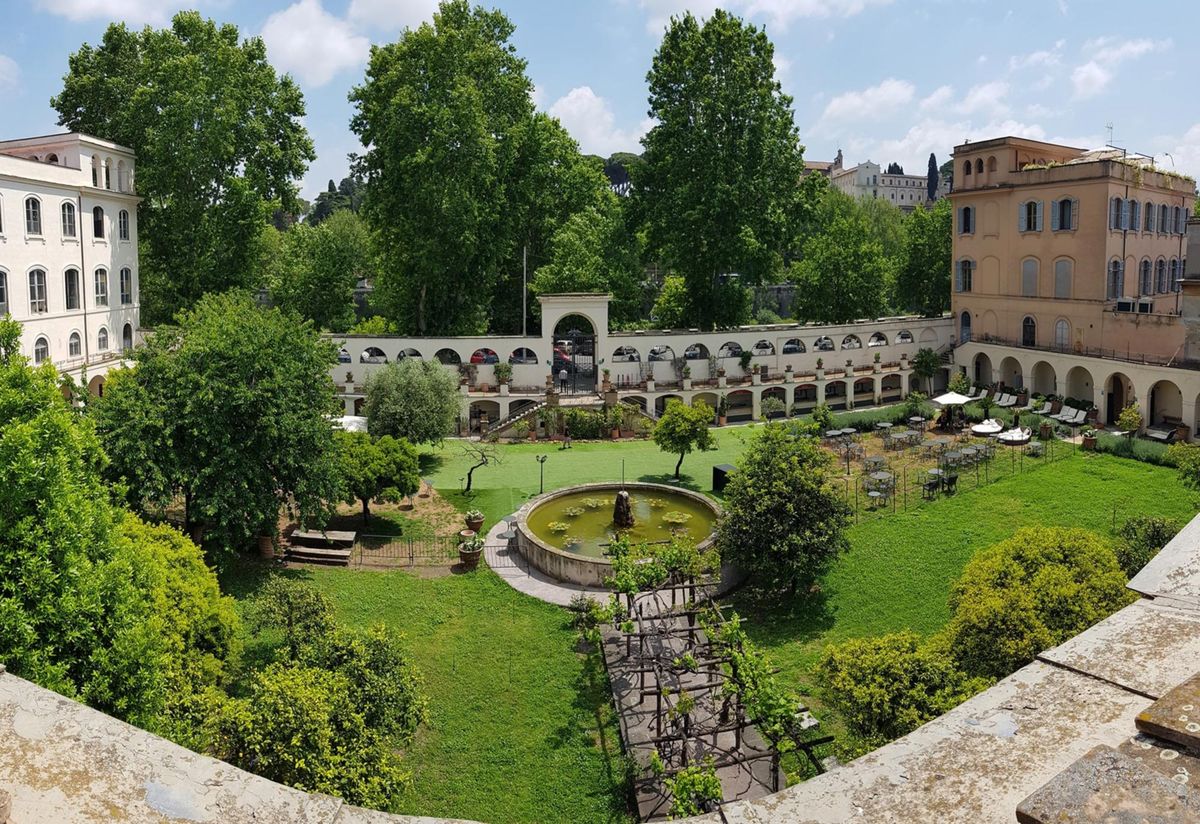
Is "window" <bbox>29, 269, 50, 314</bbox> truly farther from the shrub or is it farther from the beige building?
the beige building

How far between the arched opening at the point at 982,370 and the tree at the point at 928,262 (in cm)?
816

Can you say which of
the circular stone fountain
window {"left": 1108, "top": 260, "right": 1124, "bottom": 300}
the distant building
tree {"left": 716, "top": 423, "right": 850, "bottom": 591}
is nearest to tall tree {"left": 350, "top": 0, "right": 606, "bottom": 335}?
the distant building

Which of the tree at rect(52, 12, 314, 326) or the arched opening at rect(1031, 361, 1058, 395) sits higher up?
the tree at rect(52, 12, 314, 326)

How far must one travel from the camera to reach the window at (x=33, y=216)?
111ft

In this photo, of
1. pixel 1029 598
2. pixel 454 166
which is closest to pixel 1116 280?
pixel 454 166

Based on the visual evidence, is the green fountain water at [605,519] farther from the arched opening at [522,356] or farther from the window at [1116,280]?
the window at [1116,280]

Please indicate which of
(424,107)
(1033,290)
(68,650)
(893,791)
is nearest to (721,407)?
(1033,290)

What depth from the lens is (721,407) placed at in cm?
4234

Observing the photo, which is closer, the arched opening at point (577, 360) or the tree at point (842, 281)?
the arched opening at point (577, 360)

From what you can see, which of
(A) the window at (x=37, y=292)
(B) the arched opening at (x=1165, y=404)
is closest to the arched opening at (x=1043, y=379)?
(B) the arched opening at (x=1165, y=404)

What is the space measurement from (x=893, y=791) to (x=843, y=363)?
45.8 metres

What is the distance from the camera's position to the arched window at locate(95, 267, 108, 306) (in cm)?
3869

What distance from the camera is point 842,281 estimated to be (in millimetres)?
52531

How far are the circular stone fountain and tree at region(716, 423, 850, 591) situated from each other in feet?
5.84
